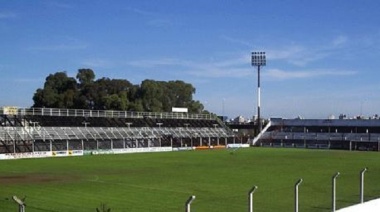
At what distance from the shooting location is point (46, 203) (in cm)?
2317

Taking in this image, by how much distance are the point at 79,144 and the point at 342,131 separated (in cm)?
5872

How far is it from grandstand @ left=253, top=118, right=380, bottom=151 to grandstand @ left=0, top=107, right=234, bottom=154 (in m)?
12.1

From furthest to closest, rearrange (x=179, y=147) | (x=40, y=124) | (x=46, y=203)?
(x=179, y=147), (x=40, y=124), (x=46, y=203)

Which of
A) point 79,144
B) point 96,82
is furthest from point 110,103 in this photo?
point 79,144

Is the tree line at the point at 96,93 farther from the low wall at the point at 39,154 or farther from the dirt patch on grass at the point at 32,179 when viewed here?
the dirt patch on grass at the point at 32,179

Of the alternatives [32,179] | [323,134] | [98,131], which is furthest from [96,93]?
[32,179]

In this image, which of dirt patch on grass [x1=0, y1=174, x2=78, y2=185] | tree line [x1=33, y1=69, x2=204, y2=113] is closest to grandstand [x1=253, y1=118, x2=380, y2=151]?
tree line [x1=33, y1=69, x2=204, y2=113]

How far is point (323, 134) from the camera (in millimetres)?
110875

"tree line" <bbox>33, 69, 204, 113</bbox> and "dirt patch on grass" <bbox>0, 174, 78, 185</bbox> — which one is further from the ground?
"tree line" <bbox>33, 69, 204, 113</bbox>

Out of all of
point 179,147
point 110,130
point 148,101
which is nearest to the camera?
point 110,130

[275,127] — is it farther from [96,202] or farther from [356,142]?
[96,202]

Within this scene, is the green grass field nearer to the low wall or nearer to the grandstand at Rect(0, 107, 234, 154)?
the low wall

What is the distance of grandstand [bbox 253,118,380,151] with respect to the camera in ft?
336

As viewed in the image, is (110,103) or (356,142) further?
(110,103)
